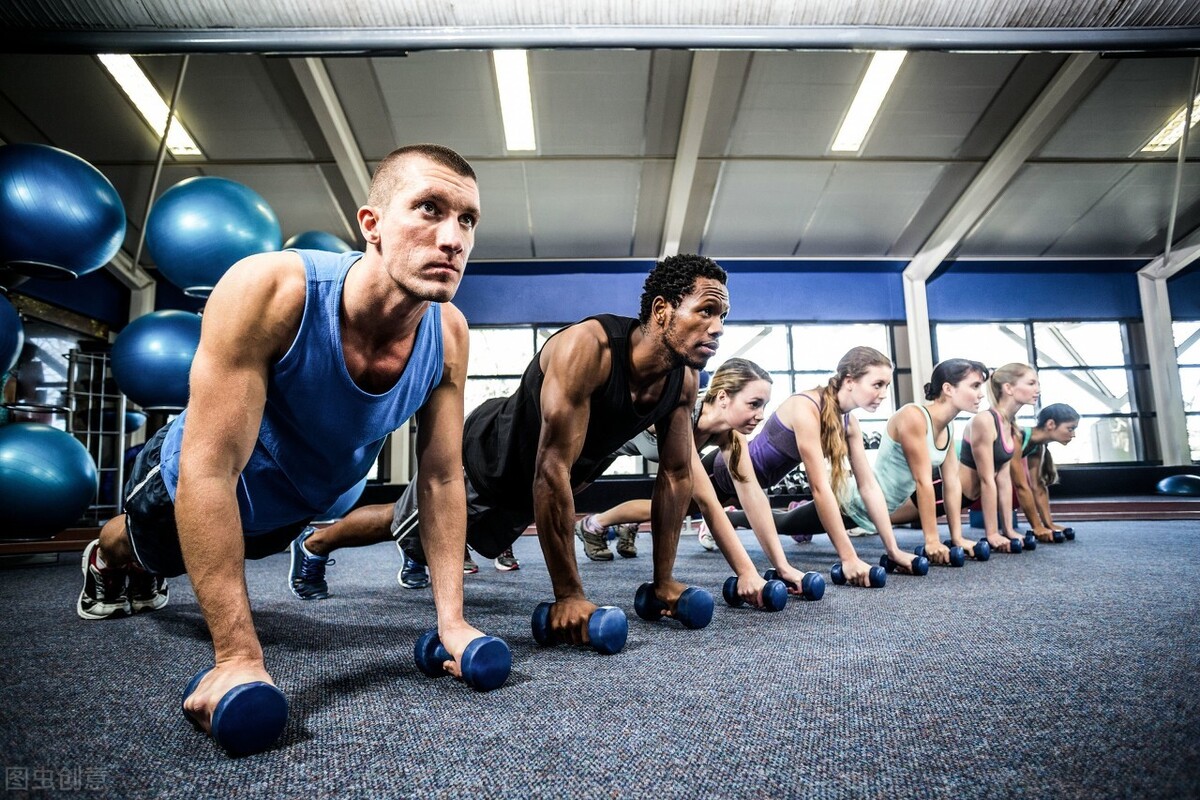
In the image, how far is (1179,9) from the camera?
2383 millimetres

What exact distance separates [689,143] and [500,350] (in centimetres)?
342

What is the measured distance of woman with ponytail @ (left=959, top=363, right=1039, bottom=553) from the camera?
3426 millimetres

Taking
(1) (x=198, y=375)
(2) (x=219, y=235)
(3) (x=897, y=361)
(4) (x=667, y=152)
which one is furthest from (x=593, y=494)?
(1) (x=198, y=375)

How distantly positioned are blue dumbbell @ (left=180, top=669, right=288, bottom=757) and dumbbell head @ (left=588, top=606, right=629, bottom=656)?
676mm

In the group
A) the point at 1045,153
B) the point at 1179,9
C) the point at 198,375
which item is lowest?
the point at 198,375

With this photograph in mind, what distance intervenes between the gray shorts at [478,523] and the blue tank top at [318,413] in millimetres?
598

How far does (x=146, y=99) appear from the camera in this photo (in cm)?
575

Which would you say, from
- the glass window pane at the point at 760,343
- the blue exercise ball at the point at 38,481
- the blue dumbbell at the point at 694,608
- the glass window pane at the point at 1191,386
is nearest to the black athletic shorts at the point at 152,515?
the blue dumbbell at the point at 694,608

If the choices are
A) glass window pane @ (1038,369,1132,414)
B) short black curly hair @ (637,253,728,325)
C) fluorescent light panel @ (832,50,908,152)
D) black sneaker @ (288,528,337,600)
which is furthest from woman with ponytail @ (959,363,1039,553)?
glass window pane @ (1038,369,1132,414)

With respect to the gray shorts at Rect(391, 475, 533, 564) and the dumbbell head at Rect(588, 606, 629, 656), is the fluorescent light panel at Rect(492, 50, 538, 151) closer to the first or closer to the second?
the gray shorts at Rect(391, 475, 533, 564)

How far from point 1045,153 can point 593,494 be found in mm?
6074

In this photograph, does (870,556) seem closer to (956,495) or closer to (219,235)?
(956,495)

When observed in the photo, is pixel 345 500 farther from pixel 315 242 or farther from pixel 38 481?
pixel 315 242

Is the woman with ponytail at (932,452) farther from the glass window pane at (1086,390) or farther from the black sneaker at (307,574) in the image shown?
the glass window pane at (1086,390)
